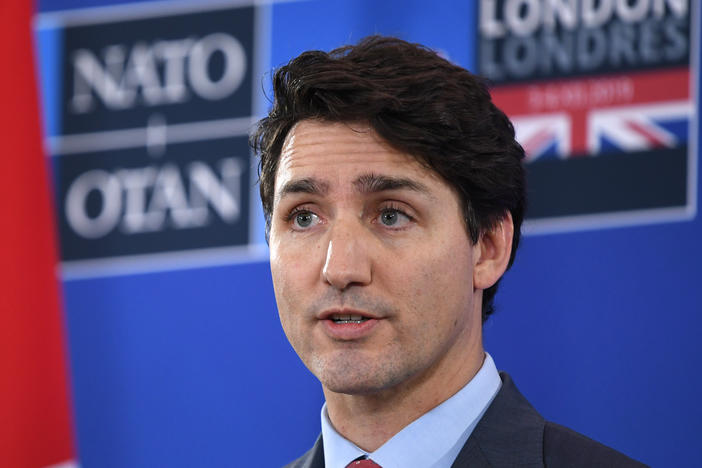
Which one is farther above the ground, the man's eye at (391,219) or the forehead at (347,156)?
the forehead at (347,156)

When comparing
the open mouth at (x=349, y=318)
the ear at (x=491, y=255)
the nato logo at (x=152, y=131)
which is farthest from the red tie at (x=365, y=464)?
the nato logo at (x=152, y=131)

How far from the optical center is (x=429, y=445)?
5.41ft

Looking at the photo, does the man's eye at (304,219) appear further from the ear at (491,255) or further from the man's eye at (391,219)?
the ear at (491,255)

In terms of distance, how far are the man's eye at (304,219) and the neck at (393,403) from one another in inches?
10.8

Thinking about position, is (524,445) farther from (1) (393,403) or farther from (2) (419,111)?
(2) (419,111)

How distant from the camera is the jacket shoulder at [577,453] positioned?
1.58 metres

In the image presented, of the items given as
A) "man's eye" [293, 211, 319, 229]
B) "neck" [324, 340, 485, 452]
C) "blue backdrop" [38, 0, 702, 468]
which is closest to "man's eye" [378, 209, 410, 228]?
"man's eye" [293, 211, 319, 229]

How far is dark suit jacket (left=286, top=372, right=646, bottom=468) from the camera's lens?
1593mm

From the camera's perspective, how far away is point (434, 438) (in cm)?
165

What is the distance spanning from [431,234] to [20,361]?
6.40 feet

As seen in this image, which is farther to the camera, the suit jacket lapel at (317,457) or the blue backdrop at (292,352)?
the blue backdrop at (292,352)

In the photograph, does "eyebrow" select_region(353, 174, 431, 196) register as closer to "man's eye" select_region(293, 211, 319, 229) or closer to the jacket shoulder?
"man's eye" select_region(293, 211, 319, 229)

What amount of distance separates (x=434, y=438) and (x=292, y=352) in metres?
1.28

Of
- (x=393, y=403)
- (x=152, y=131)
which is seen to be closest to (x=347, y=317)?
(x=393, y=403)
